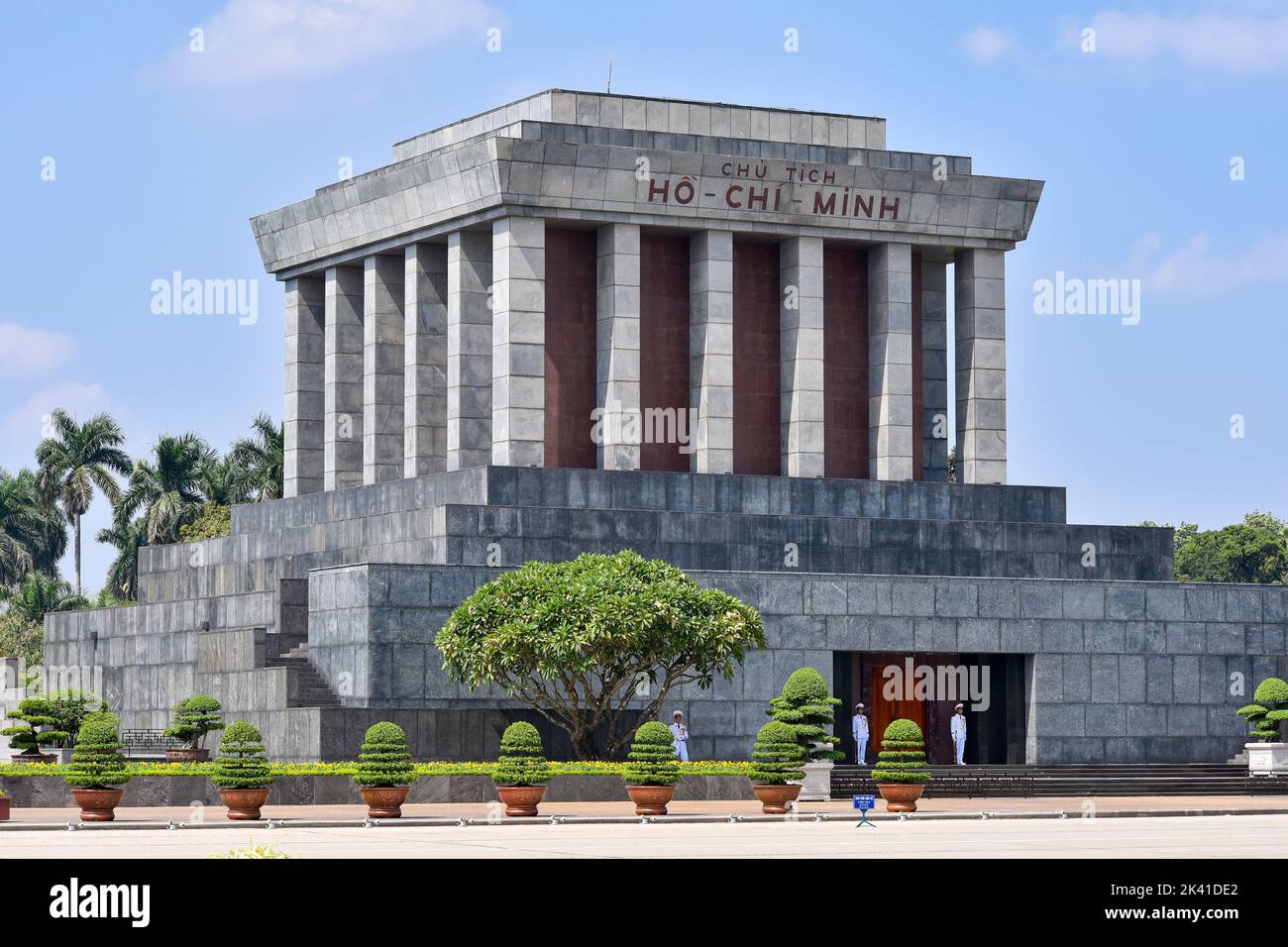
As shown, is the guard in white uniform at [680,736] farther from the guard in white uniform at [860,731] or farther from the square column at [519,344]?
the square column at [519,344]

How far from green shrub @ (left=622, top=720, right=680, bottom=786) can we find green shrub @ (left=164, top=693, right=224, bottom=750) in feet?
30.4

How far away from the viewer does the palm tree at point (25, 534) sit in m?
103

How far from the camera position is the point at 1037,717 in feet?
171

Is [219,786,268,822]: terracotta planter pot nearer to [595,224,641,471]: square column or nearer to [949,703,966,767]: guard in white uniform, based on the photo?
[949,703,966,767]: guard in white uniform

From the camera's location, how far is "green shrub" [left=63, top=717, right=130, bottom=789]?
3800 centimetres

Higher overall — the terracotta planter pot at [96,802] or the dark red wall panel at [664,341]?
the dark red wall panel at [664,341]

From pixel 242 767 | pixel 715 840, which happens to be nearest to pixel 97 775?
pixel 242 767

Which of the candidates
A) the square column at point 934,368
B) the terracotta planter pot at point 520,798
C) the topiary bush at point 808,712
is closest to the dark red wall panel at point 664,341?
the square column at point 934,368

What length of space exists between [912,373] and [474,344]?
11.7 m

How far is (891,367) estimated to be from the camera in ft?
192

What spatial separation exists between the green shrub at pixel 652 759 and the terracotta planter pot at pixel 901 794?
3.79 meters
